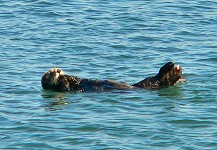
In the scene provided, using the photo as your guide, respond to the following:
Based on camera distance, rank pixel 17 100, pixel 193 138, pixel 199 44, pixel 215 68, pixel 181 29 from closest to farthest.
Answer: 1. pixel 193 138
2. pixel 17 100
3. pixel 215 68
4. pixel 199 44
5. pixel 181 29

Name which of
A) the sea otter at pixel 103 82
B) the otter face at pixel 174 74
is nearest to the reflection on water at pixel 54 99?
the sea otter at pixel 103 82

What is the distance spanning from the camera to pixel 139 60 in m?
14.2

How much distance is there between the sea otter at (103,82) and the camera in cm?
1175

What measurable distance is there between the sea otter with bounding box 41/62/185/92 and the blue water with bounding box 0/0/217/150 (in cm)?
14

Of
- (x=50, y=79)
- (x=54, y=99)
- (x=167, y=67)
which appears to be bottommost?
(x=54, y=99)

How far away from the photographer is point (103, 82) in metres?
12.0

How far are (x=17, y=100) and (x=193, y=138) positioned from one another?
10.7 feet

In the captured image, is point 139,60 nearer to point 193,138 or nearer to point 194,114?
point 194,114

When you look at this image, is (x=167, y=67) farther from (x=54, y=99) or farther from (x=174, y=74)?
(x=54, y=99)

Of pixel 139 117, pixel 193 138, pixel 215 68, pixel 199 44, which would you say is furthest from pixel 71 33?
pixel 193 138

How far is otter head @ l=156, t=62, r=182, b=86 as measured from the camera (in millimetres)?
11688

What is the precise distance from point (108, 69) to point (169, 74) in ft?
6.66

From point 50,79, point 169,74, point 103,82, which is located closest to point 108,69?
point 103,82

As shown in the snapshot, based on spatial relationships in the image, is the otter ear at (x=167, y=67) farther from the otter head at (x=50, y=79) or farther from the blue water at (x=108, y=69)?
the otter head at (x=50, y=79)
